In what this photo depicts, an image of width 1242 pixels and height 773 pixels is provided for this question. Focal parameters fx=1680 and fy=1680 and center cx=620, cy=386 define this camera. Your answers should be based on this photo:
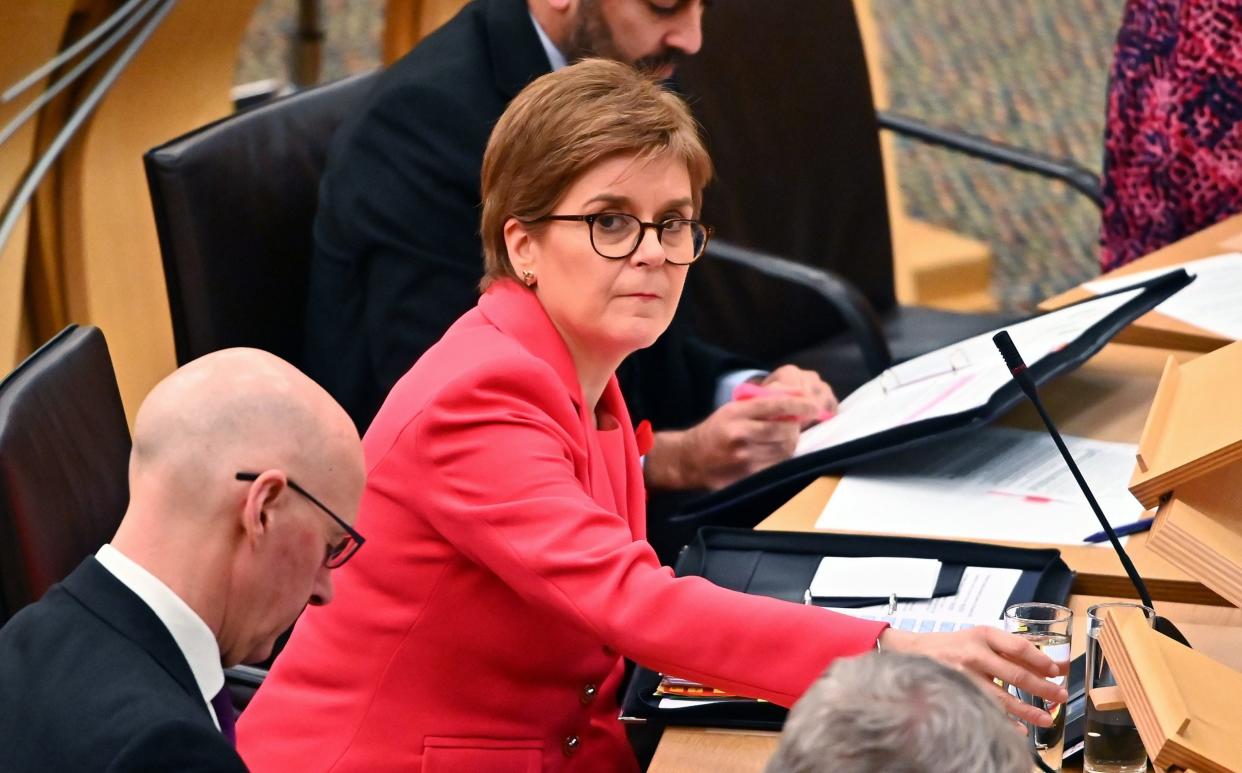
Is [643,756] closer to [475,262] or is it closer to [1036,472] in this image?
[1036,472]

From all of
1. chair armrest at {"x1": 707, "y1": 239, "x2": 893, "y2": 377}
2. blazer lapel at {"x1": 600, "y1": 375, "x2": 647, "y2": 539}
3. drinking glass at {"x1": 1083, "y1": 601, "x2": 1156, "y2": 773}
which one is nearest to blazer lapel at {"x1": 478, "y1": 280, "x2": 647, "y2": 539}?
blazer lapel at {"x1": 600, "y1": 375, "x2": 647, "y2": 539}

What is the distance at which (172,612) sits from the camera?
1.15 metres

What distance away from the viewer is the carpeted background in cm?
529

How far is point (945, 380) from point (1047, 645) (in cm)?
78

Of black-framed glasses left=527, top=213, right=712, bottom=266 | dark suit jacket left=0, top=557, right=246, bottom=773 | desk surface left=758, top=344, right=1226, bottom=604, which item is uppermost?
black-framed glasses left=527, top=213, right=712, bottom=266

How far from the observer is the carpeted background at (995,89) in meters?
5.29

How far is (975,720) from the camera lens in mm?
861

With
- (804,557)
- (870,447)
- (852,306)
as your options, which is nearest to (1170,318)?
(852,306)

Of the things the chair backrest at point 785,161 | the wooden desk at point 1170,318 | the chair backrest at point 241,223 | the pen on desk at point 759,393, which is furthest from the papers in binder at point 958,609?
the chair backrest at point 785,161

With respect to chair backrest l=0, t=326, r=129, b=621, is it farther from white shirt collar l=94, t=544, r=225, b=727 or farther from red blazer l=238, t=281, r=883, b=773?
white shirt collar l=94, t=544, r=225, b=727

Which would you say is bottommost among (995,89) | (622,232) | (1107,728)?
(995,89)

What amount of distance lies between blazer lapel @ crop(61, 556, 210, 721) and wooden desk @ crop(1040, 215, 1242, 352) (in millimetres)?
1637

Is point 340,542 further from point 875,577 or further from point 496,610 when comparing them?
point 875,577

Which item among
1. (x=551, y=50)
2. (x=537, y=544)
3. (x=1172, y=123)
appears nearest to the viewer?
(x=537, y=544)
